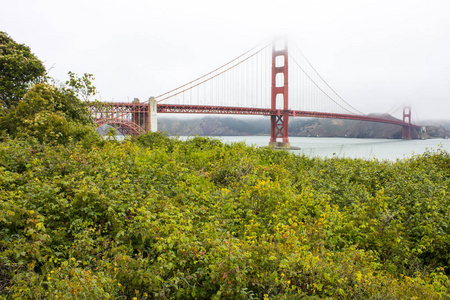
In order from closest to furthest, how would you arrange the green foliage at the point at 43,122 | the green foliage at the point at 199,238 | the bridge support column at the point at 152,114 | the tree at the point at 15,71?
the green foliage at the point at 199,238 < the green foliage at the point at 43,122 < the tree at the point at 15,71 < the bridge support column at the point at 152,114

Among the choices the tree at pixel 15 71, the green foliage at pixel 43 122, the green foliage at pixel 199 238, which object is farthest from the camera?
the tree at pixel 15 71

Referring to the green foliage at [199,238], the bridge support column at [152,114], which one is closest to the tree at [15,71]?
the green foliage at [199,238]

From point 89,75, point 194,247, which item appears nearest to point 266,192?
point 194,247

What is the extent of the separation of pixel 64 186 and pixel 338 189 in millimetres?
5288

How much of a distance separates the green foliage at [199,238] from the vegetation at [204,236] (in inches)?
0.8

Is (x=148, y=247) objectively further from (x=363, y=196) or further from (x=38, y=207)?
(x=363, y=196)

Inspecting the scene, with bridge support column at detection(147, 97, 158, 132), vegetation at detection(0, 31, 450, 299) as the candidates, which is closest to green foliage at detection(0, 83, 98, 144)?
vegetation at detection(0, 31, 450, 299)

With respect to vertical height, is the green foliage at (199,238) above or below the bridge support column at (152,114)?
below

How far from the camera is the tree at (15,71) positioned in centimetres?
1238

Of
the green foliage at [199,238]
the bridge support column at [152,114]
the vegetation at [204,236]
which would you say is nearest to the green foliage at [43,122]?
the vegetation at [204,236]

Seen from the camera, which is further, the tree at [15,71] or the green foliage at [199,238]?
the tree at [15,71]

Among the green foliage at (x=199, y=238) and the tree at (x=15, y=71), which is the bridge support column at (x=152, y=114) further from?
the green foliage at (x=199, y=238)

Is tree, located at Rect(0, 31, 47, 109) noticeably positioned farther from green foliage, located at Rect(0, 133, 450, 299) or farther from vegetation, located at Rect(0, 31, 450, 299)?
green foliage, located at Rect(0, 133, 450, 299)

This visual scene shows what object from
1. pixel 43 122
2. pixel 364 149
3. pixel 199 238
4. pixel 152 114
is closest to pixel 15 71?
pixel 43 122
